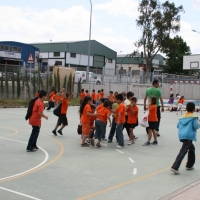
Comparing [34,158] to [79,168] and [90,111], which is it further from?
[90,111]

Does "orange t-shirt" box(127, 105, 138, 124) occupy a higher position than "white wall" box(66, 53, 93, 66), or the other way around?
"white wall" box(66, 53, 93, 66)

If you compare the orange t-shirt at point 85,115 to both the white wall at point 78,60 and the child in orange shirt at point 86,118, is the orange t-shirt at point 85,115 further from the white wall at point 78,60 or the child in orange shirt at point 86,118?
the white wall at point 78,60

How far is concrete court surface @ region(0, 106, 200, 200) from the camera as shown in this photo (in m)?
6.33

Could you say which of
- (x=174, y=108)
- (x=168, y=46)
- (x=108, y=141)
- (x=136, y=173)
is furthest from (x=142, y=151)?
(x=168, y=46)

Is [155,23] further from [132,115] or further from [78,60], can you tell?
[132,115]

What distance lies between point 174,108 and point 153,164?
67.4 ft

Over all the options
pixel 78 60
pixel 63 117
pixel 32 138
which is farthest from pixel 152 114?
pixel 78 60

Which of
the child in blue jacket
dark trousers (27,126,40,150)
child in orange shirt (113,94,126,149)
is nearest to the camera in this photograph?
the child in blue jacket

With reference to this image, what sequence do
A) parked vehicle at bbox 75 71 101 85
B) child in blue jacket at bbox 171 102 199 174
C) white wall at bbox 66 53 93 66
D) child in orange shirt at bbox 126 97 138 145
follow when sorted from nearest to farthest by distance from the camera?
child in blue jacket at bbox 171 102 199 174, child in orange shirt at bbox 126 97 138 145, parked vehicle at bbox 75 71 101 85, white wall at bbox 66 53 93 66

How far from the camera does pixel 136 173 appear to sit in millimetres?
7789

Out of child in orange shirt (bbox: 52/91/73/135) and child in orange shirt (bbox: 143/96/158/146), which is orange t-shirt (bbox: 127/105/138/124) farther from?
child in orange shirt (bbox: 52/91/73/135)

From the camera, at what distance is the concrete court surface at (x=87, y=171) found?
20.8 feet

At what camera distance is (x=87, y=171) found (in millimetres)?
7820

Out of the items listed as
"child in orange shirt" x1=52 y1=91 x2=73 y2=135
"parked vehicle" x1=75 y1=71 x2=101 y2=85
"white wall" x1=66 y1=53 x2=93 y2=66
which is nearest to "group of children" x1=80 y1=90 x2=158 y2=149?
"child in orange shirt" x1=52 y1=91 x2=73 y2=135
